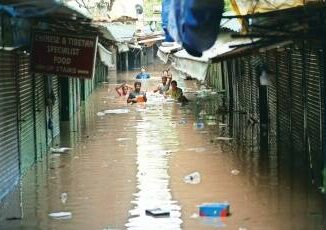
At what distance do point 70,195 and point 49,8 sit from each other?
2.92m

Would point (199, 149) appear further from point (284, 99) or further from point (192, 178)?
point (192, 178)

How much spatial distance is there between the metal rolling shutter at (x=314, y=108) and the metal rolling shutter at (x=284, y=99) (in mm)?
2028

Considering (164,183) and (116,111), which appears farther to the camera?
(116,111)

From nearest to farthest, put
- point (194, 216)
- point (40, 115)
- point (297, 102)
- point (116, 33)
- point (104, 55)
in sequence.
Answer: point (194, 216) → point (297, 102) → point (40, 115) → point (104, 55) → point (116, 33)

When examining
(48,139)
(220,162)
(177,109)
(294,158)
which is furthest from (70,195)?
(177,109)

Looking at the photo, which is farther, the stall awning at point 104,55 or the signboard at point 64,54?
the stall awning at point 104,55

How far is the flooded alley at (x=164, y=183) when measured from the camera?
9.46m

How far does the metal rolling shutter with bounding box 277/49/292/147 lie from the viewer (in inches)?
625

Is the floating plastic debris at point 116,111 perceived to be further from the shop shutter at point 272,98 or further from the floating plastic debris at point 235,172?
the floating plastic debris at point 235,172

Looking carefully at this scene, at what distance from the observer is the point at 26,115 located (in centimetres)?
1399

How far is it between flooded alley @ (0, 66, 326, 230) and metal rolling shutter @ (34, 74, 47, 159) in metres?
0.36

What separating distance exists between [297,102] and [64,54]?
5177 millimetres

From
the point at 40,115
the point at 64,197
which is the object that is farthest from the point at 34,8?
the point at 40,115

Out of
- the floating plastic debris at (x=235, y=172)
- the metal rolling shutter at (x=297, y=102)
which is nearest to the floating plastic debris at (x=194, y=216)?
the floating plastic debris at (x=235, y=172)
